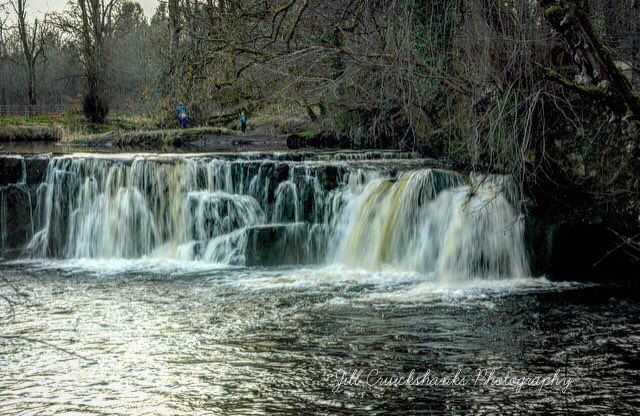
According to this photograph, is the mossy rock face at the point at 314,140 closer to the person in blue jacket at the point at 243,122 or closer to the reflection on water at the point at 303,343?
the person in blue jacket at the point at 243,122

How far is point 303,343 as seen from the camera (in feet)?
26.3

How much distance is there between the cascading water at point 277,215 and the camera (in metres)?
11.9

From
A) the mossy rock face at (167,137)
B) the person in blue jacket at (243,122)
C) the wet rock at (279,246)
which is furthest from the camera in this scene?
the person in blue jacket at (243,122)

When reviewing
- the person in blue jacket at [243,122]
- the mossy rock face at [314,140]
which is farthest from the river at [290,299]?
the person in blue jacket at [243,122]

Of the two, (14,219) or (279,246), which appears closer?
(279,246)

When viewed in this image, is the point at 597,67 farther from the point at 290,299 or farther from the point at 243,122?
the point at 243,122

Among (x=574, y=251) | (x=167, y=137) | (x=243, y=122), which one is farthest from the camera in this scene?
(x=243, y=122)

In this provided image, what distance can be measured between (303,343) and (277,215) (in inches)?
258

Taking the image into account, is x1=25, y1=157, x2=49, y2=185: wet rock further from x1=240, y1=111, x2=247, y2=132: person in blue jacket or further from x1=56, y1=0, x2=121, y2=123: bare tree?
x1=56, y1=0, x2=121, y2=123: bare tree

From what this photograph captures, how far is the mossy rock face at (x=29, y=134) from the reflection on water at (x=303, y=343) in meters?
23.8

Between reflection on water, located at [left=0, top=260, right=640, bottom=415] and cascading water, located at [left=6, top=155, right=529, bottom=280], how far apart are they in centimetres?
83

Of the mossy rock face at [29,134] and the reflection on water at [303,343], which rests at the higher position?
the mossy rock face at [29,134]

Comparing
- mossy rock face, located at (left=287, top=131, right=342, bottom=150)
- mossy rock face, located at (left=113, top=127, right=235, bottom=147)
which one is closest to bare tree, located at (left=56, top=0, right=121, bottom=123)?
mossy rock face, located at (left=113, top=127, right=235, bottom=147)

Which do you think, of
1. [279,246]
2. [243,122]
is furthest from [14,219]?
[243,122]
